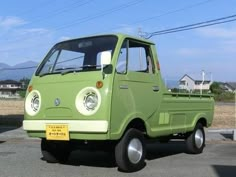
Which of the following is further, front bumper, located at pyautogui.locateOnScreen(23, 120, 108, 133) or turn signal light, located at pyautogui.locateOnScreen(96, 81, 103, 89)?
turn signal light, located at pyautogui.locateOnScreen(96, 81, 103, 89)

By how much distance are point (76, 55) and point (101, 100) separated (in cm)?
→ 157

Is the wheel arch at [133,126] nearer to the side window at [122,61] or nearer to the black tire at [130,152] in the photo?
the black tire at [130,152]

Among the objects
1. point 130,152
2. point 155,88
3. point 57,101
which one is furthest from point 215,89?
point 57,101

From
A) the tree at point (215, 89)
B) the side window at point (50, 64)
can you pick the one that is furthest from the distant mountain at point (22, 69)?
the tree at point (215, 89)

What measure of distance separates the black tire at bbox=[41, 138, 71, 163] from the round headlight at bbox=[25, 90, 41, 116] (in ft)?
2.42

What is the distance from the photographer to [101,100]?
7.66m

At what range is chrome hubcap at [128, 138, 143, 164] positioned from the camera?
26.8 ft

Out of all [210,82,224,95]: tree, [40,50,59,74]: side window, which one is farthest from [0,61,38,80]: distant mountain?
[210,82,224,95]: tree

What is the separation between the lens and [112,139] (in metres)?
7.75

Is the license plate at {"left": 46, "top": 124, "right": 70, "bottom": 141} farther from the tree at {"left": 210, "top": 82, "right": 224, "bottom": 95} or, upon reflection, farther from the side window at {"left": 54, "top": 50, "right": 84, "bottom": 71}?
the tree at {"left": 210, "top": 82, "right": 224, "bottom": 95}

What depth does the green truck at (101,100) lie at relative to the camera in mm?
7766

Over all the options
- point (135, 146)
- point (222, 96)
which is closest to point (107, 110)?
point (135, 146)

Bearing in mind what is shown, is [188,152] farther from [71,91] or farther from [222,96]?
[222,96]

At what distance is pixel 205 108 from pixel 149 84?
2845 millimetres
